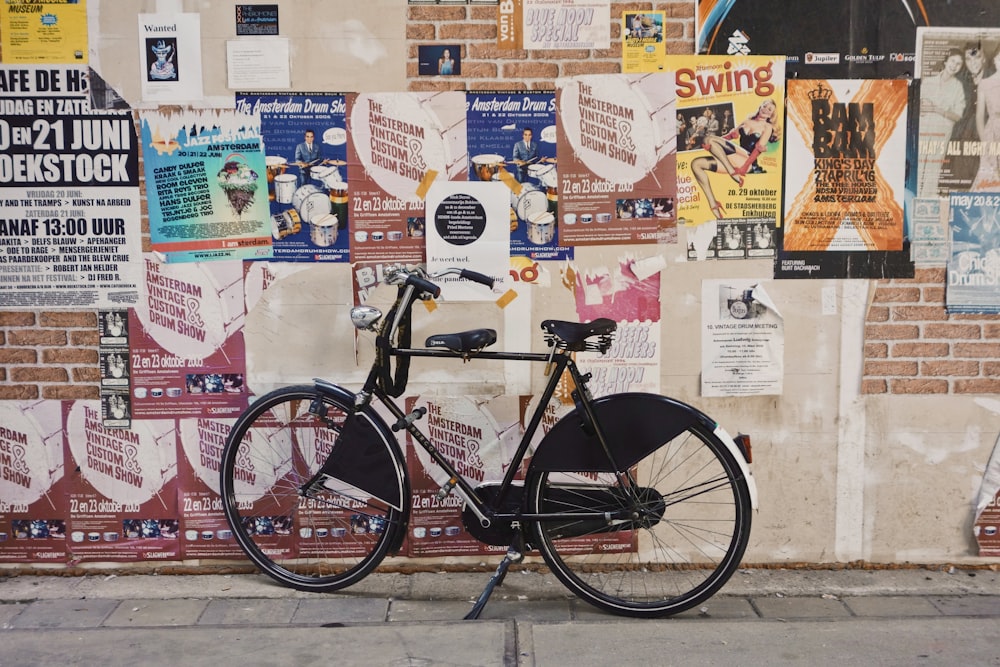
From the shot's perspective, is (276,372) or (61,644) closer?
(61,644)

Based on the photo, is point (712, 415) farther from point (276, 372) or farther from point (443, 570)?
point (276, 372)

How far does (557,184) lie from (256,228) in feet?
4.63

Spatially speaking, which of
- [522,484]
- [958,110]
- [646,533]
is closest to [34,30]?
[522,484]

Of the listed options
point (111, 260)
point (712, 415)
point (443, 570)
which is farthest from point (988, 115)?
point (111, 260)

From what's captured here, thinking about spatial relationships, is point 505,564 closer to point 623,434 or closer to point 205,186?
point 623,434

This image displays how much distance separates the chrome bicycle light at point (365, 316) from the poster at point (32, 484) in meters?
1.55

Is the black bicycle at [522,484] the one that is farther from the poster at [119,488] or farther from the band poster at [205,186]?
the band poster at [205,186]

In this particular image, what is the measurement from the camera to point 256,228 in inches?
161

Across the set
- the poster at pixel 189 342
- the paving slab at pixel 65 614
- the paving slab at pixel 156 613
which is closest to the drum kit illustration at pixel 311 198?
the poster at pixel 189 342

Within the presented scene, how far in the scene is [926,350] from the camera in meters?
4.16

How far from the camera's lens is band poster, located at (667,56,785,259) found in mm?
4023

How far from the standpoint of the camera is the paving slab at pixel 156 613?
12.2ft

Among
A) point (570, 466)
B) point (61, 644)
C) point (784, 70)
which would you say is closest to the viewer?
→ point (61, 644)

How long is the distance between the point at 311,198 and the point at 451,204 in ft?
2.13
